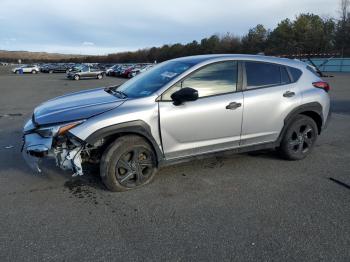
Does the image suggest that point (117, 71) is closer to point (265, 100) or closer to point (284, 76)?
point (284, 76)

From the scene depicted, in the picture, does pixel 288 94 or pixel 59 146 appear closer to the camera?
pixel 59 146

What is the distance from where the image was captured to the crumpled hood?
389 centimetres

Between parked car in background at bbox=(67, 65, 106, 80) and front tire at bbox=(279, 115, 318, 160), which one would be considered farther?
parked car in background at bbox=(67, 65, 106, 80)

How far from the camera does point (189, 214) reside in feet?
11.6

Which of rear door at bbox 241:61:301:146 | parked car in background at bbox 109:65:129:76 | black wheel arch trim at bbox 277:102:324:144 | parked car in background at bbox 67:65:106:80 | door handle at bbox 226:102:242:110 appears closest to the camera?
door handle at bbox 226:102:242:110

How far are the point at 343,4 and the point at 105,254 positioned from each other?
69.2 metres

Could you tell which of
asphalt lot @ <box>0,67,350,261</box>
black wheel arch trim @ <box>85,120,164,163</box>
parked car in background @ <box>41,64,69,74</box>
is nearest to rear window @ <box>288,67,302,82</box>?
asphalt lot @ <box>0,67,350,261</box>

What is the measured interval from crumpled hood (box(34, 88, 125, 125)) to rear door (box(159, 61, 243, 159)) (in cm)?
69

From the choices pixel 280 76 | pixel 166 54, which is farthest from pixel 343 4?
pixel 280 76

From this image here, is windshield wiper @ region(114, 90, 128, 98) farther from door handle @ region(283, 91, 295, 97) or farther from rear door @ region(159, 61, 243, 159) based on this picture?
door handle @ region(283, 91, 295, 97)

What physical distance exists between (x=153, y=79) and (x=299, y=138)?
2528mm

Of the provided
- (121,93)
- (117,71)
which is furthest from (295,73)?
(117,71)

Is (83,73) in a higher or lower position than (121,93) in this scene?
lower

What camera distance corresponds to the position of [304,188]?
13.8 ft
